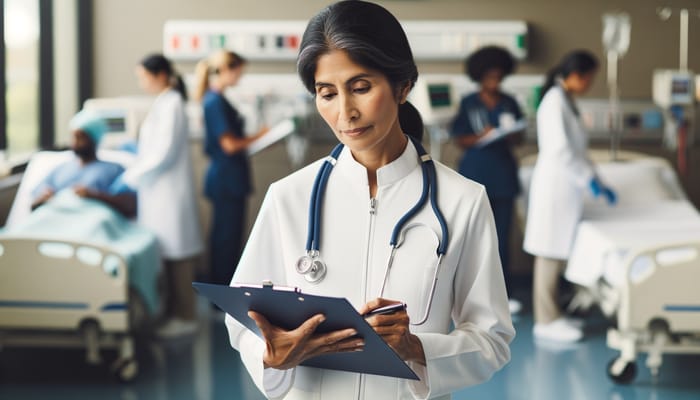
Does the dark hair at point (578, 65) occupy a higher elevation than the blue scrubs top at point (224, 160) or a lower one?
higher

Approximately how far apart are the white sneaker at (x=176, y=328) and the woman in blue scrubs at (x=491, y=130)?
5.11ft

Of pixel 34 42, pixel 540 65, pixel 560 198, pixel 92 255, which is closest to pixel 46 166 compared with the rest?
pixel 92 255

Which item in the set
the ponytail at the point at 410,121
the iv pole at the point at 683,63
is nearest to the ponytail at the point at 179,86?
the iv pole at the point at 683,63

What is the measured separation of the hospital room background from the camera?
378cm

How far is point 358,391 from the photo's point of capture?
1502 mm

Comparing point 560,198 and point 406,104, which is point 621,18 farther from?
point 406,104

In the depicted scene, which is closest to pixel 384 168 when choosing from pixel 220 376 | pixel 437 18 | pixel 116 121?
pixel 220 376

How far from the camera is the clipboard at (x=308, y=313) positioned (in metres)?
1.31

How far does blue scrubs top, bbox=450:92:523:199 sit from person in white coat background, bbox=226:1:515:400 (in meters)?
3.40

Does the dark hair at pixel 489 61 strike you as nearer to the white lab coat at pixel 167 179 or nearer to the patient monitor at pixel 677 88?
the patient monitor at pixel 677 88

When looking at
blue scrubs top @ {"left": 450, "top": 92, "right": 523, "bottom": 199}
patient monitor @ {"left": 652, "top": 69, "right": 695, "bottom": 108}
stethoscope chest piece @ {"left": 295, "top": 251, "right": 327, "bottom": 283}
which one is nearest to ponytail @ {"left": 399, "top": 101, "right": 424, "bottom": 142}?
stethoscope chest piece @ {"left": 295, "top": 251, "right": 327, "bottom": 283}

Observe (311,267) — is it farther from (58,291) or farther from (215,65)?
(215,65)

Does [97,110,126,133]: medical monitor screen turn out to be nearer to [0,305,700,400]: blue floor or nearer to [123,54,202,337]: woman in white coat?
[123,54,202,337]: woman in white coat

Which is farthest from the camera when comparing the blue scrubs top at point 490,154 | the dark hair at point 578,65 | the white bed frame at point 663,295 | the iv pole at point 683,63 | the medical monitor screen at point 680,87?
the iv pole at point 683,63
